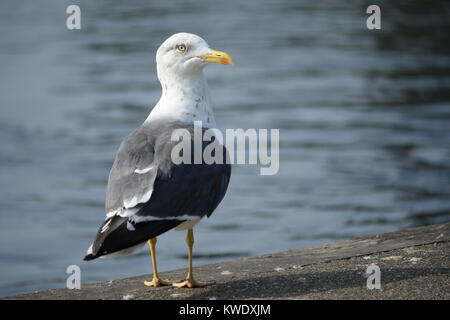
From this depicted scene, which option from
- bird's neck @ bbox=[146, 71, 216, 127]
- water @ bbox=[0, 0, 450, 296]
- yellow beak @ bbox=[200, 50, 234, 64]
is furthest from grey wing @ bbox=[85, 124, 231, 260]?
water @ bbox=[0, 0, 450, 296]

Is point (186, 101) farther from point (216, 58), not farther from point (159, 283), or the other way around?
point (159, 283)

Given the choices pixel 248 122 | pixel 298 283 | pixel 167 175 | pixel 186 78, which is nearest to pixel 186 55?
pixel 186 78

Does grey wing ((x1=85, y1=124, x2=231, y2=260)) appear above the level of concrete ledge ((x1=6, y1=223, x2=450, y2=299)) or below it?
above

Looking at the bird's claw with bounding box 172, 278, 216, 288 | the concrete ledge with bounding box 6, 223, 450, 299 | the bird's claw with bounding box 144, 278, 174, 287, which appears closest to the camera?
the concrete ledge with bounding box 6, 223, 450, 299

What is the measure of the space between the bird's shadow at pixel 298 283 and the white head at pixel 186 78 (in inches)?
43.6

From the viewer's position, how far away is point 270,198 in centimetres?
1161

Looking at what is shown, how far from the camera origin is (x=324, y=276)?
5.61 meters

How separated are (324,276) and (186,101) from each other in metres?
1.47

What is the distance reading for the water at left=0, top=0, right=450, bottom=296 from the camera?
10508 millimetres

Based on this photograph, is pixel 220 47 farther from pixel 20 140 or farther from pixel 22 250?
pixel 22 250

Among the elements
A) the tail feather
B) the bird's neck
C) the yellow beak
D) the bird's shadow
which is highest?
the yellow beak

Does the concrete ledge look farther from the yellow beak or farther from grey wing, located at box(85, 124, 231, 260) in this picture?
the yellow beak
